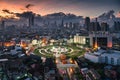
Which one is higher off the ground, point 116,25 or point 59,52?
point 116,25

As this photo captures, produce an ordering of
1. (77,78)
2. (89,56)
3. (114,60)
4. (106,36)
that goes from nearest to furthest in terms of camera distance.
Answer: (77,78)
(114,60)
(89,56)
(106,36)

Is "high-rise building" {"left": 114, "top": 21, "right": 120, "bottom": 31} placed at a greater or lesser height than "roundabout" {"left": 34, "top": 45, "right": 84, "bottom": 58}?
greater

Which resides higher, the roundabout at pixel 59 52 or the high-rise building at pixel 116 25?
the high-rise building at pixel 116 25

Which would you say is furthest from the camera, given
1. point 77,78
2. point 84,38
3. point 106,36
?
point 84,38

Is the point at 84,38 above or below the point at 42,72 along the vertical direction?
above

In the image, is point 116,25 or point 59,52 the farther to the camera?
point 116,25

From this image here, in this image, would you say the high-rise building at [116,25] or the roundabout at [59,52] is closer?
the roundabout at [59,52]

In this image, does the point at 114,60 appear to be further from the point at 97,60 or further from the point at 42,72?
the point at 42,72

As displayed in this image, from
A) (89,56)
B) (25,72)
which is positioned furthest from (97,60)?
(25,72)

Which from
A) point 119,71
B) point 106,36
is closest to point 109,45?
point 106,36

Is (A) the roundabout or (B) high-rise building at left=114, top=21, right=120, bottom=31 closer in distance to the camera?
(A) the roundabout

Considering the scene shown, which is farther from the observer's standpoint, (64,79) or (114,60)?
(114,60)
